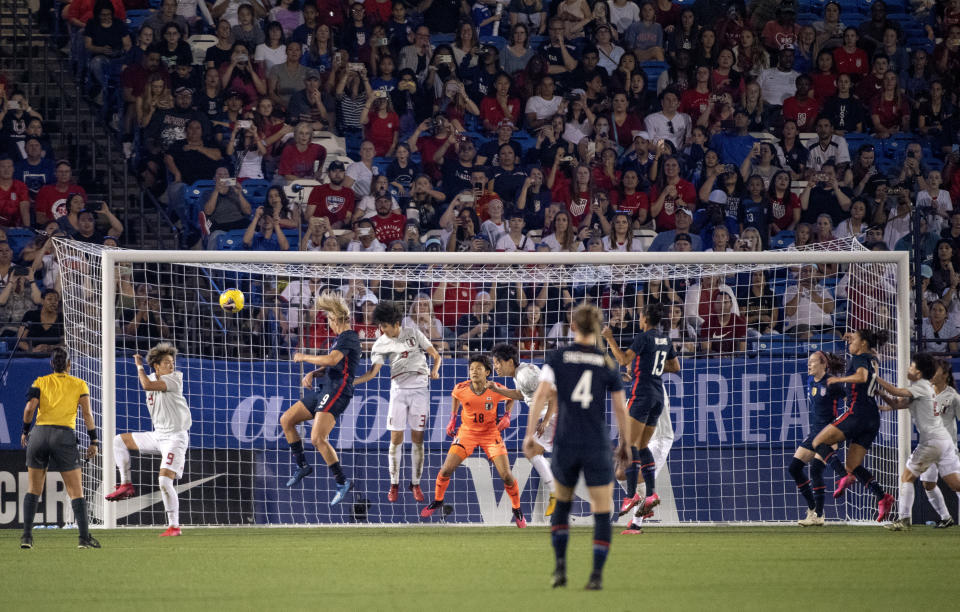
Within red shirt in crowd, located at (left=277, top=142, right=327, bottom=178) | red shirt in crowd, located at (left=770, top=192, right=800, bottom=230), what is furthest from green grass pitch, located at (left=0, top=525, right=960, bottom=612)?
red shirt in crowd, located at (left=277, top=142, right=327, bottom=178)

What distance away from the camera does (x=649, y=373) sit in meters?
12.1

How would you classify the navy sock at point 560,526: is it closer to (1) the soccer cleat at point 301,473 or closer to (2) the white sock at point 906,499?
(1) the soccer cleat at point 301,473

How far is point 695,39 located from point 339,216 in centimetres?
650

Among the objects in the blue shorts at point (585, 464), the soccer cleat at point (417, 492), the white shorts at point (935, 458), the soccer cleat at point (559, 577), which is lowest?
the soccer cleat at point (417, 492)

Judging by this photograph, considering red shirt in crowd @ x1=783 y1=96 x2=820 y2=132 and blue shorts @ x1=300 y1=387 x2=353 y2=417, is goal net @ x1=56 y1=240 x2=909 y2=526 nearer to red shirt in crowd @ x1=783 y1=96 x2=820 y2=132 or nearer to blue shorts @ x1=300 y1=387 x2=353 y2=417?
blue shorts @ x1=300 y1=387 x2=353 y2=417

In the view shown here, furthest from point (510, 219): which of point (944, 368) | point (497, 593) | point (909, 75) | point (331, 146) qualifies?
point (497, 593)

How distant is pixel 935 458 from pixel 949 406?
745 mm

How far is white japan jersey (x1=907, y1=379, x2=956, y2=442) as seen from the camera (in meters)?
12.9

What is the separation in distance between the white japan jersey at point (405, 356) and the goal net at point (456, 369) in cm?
64

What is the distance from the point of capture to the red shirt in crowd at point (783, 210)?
57.3ft

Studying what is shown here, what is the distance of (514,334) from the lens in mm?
14547

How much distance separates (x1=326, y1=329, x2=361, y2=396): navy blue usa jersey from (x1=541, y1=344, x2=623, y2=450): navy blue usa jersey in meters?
5.49

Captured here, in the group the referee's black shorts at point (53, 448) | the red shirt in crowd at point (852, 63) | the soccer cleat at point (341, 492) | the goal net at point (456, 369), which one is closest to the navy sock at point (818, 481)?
the goal net at point (456, 369)

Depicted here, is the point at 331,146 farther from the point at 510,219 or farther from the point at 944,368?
the point at 944,368
